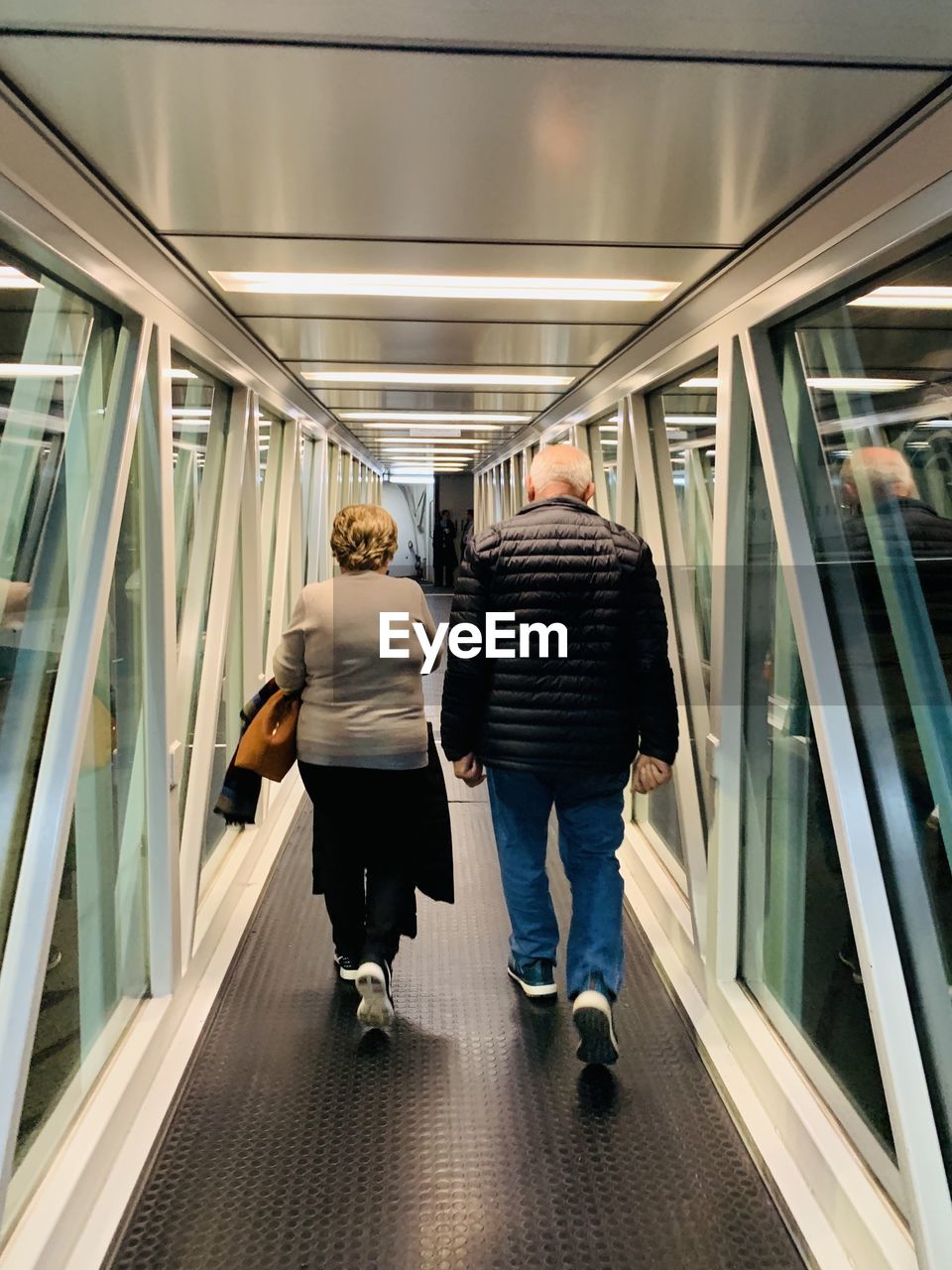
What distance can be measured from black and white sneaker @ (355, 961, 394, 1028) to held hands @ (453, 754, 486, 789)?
2.12 feet

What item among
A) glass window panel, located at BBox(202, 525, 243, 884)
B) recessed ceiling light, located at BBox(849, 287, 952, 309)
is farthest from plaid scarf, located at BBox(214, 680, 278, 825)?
recessed ceiling light, located at BBox(849, 287, 952, 309)

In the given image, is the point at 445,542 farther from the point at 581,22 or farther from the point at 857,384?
the point at 581,22

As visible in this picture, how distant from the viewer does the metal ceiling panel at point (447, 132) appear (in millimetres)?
1321

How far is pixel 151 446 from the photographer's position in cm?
243

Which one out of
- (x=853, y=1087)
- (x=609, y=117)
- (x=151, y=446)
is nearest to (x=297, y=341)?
(x=151, y=446)

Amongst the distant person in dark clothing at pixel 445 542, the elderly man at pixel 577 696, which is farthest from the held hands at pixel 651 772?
the distant person in dark clothing at pixel 445 542

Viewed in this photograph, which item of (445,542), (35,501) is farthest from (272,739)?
(445,542)

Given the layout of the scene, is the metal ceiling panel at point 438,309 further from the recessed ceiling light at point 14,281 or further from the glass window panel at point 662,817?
the glass window panel at point 662,817

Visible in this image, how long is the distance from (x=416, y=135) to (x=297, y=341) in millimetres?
2046

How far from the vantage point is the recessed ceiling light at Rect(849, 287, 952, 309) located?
159cm

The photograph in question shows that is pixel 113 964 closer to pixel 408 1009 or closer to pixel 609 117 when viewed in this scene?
pixel 408 1009

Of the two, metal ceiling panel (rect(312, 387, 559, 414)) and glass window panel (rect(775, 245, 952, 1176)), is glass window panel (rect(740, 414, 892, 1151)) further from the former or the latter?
metal ceiling panel (rect(312, 387, 559, 414))

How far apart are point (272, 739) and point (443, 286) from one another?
1.50m

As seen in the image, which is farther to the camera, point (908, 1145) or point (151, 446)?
point (151, 446)
